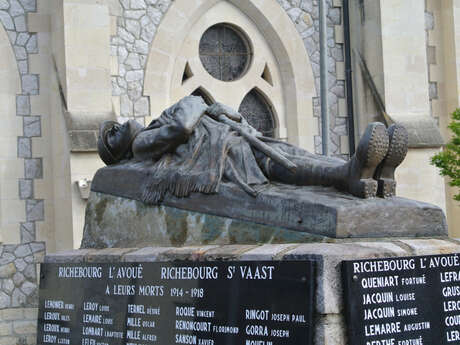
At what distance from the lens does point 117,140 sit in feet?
21.6

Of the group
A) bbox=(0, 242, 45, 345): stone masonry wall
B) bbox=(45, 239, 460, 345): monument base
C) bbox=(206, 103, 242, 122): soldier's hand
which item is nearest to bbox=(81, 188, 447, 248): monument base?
bbox=(45, 239, 460, 345): monument base

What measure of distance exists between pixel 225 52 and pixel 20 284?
16.2ft

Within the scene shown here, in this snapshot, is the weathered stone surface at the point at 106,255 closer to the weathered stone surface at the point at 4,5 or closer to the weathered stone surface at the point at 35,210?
the weathered stone surface at the point at 35,210

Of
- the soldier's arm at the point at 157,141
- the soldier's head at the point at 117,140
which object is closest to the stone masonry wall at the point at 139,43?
the soldier's head at the point at 117,140

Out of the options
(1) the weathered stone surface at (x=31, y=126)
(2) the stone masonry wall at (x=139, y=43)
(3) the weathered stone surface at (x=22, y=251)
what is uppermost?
(2) the stone masonry wall at (x=139, y=43)

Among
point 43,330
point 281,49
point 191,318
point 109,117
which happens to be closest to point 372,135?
point 191,318

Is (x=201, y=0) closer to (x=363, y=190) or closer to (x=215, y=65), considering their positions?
(x=215, y=65)

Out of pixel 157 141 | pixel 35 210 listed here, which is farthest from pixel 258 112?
pixel 157 141

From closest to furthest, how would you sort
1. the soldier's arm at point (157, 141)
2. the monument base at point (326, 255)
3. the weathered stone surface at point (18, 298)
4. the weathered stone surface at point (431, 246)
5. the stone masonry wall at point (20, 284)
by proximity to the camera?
the monument base at point (326, 255) → the weathered stone surface at point (431, 246) → the soldier's arm at point (157, 141) → the stone masonry wall at point (20, 284) → the weathered stone surface at point (18, 298)

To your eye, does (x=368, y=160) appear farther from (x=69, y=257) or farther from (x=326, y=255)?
(x=69, y=257)

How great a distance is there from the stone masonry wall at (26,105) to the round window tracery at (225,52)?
2839mm

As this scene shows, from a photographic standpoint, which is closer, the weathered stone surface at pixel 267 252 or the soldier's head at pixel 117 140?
the weathered stone surface at pixel 267 252

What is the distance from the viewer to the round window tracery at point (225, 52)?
46.8ft

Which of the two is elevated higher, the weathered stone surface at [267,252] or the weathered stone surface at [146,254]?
the weathered stone surface at [146,254]
